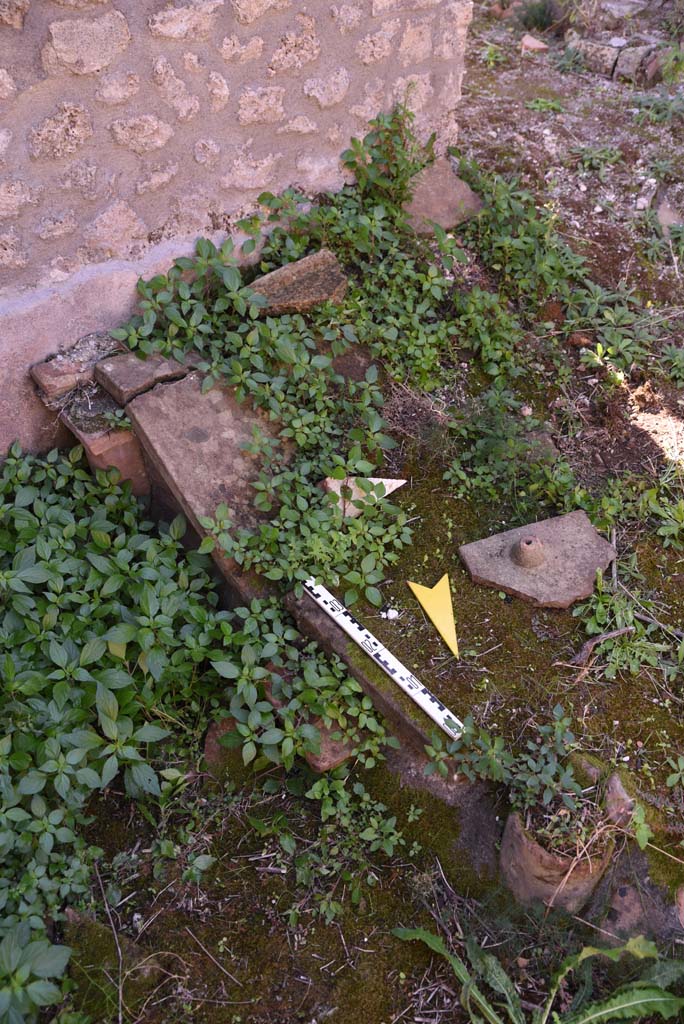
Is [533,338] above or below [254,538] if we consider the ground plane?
above

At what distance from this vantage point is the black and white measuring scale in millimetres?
2412

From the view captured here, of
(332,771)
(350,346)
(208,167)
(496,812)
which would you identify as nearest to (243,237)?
(208,167)

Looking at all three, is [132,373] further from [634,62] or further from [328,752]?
[634,62]

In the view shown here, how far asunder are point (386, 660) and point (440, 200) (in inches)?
94.8

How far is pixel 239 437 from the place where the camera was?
3119mm

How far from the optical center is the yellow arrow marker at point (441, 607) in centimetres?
264

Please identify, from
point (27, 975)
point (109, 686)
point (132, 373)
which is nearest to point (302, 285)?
point (132, 373)

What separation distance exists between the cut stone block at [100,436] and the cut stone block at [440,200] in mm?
1677

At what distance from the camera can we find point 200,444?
306 cm

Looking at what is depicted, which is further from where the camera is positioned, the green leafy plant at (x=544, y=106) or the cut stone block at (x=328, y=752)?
the green leafy plant at (x=544, y=106)

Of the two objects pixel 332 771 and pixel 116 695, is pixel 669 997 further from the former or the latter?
pixel 116 695

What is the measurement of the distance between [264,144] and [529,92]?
2243mm

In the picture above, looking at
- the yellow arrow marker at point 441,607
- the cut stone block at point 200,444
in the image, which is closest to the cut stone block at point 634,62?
the cut stone block at point 200,444

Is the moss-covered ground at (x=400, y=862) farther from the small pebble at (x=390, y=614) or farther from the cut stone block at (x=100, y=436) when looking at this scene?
the cut stone block at (x=100, y=436)
